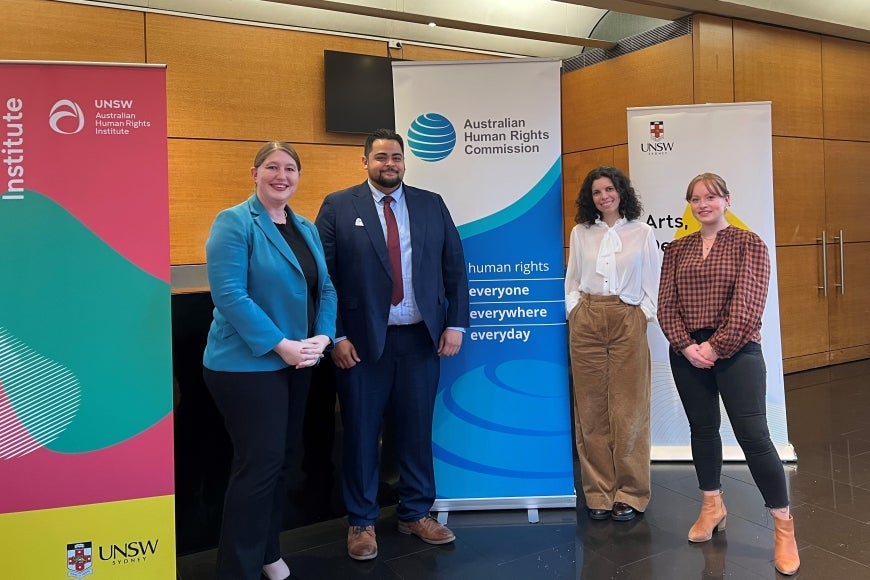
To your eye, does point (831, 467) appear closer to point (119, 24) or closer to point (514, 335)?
point (514, 335)

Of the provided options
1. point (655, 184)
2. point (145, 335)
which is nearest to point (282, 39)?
point (655, 184)

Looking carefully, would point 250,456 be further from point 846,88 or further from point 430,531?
point 846,88

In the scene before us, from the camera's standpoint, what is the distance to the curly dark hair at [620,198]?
2994 mm

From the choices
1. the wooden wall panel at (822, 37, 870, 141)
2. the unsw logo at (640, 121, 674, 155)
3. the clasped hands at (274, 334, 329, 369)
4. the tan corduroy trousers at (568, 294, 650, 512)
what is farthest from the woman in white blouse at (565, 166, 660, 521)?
the wooden wall panel at (822, 37, 870, 141)

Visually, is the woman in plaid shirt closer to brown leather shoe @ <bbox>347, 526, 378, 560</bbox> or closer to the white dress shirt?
the white dress shirt

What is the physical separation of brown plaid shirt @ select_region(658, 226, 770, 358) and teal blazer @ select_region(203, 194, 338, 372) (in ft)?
4.82

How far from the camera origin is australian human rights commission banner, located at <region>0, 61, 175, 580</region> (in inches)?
79.5

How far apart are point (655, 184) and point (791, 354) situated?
3124 mm

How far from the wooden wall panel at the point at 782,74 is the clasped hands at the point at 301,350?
4.82 m

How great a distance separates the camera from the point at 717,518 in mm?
2793

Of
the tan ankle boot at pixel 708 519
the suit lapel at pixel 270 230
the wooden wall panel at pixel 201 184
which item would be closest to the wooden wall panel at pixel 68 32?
the wooden wall panel at pixel 201 184

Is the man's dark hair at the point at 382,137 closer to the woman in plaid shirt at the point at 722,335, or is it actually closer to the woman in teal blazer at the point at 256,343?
the woman in teal blazer at the point at 256,343

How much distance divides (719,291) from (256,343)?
5.67 ft

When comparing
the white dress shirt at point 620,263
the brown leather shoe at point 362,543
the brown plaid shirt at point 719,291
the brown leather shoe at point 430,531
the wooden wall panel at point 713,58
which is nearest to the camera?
the brown plaid shirt at point 719,291
